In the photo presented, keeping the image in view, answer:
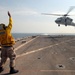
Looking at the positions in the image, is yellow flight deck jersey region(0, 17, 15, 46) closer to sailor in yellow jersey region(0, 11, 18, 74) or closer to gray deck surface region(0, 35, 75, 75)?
sailor in yellow jersey region(0, 11, 18, 74)

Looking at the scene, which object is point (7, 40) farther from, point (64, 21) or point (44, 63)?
point (64, 21)

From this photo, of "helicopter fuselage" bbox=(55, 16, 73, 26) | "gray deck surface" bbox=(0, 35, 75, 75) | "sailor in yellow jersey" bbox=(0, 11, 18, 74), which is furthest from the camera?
"helicopter fuselage" bbox=(55, 16, 73, 26)

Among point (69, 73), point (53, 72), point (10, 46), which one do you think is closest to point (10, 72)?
point (10, 46)

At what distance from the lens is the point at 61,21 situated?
64062 mm

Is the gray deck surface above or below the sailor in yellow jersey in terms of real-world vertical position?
below

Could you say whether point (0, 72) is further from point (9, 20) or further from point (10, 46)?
point (9, 20)

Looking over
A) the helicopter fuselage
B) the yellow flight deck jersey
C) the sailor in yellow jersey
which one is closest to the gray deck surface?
the sailor in yellow jersey

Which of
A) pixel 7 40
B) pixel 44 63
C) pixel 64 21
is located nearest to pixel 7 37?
pixel 7 40

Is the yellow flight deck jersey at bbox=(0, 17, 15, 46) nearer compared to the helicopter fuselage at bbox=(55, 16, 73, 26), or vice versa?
the yellow flight deck jersey at bbox=(0, 17, 15, 46)

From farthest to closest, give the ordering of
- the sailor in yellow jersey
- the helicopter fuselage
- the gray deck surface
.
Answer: the helicopter fuselage → the gray deck surface → the sailor in yellow jersey

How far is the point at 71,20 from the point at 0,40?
5721 cm

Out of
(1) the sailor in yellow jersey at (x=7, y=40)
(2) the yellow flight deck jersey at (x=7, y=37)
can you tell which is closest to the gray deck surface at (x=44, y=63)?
(1) the sailor in yellow jersey at (x=7, y=40)

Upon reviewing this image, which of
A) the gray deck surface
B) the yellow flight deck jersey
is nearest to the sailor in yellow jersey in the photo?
the yellow flight deck jersey

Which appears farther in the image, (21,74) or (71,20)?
(71,20)
